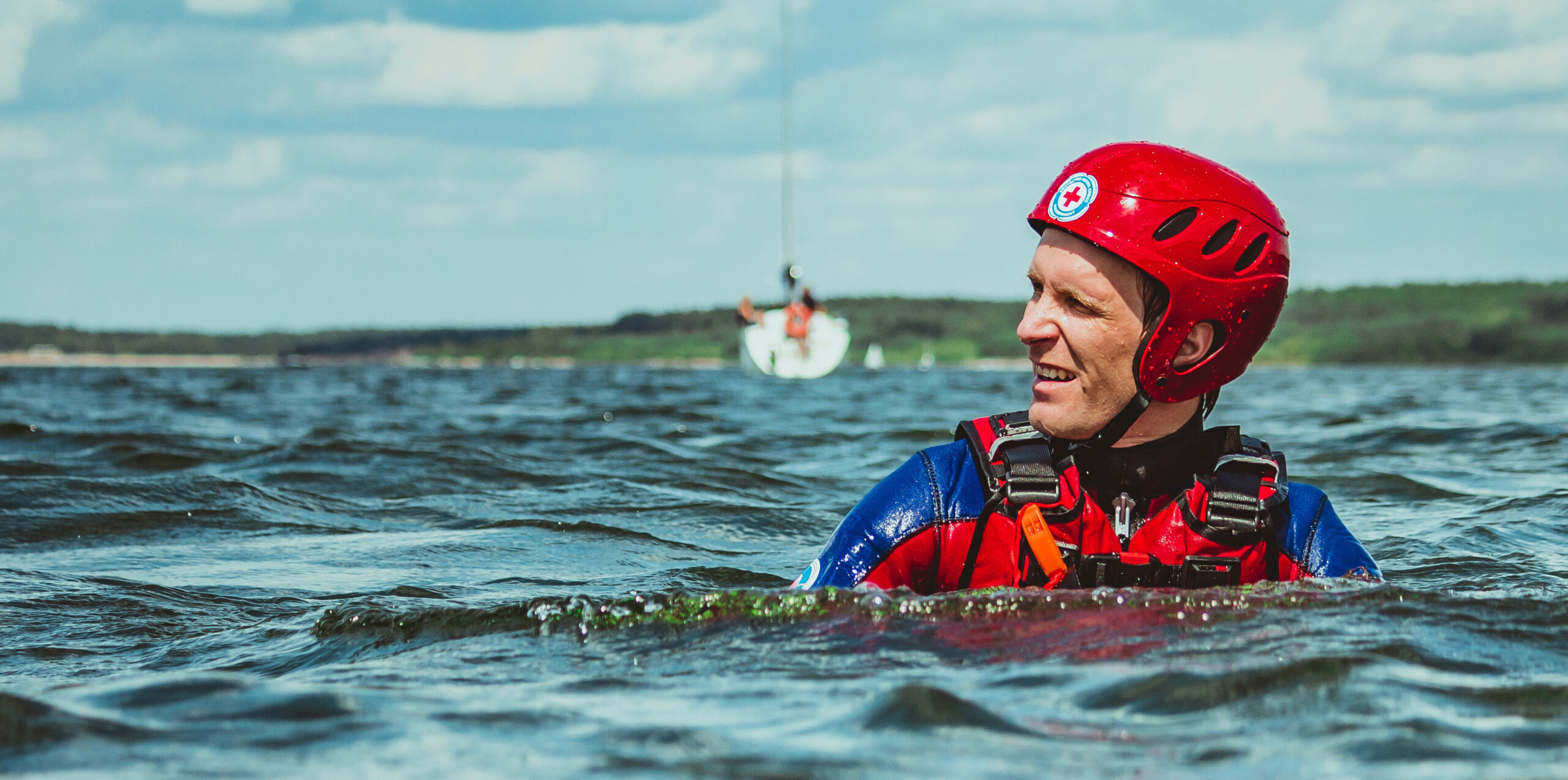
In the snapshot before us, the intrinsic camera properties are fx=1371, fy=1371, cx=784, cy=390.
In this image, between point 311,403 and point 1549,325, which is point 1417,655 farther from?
point 1549,325

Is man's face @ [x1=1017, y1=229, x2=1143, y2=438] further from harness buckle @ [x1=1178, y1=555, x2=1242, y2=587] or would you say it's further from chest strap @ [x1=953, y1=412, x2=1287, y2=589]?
harness buckle @ [x1=1178, y1=555, x2=1242, y2=587]

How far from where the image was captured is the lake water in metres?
3.05

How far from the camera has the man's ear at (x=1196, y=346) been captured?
14.7ft

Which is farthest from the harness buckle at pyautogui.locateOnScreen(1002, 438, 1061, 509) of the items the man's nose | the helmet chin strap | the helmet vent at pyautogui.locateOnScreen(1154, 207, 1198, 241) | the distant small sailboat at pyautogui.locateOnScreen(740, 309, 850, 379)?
the distant small sailboat at pyautogui.locateOnScreen(740, 309, 850, 379)

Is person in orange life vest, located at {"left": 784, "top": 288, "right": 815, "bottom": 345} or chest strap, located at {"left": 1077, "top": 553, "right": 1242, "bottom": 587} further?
person in orange life vest, located at {"left": 784, "top": 288, "right": 815, "bottom": 345}

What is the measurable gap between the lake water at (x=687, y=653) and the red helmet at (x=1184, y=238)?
0.79 metres

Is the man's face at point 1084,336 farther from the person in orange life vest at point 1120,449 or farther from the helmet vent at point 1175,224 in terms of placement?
the helmet vent at point 1175,224

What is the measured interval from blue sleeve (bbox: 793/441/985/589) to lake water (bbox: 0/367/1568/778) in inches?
6.8

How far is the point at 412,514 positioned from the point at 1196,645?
7405mm

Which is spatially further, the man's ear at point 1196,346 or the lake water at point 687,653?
the man's ear at point 1196,346

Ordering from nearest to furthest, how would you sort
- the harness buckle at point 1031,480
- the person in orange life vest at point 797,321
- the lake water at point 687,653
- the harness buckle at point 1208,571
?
the lake water at point 687,653
the harness buckle at point 1031,480
the harness buckle at point 1208,571
the person in orange life vest at point 797,321

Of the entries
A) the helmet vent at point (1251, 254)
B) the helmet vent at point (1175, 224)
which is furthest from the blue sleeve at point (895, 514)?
the helmet vent at point (1251, 254)

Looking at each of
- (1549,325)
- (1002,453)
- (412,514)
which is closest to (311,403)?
(412,514)

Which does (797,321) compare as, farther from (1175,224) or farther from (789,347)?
(1175,224)
